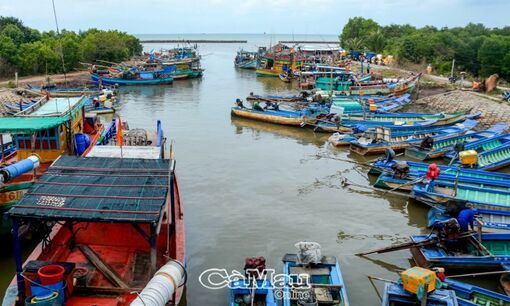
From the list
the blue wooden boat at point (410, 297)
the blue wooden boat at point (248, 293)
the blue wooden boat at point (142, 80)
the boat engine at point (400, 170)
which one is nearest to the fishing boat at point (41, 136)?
the blue wooden boat at point (248, 293)

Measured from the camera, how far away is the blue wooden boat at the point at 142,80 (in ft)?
164

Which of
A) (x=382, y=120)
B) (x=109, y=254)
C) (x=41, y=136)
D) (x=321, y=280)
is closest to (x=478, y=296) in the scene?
(x=321, y=280)

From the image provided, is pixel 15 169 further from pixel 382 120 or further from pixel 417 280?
pixel 382 120

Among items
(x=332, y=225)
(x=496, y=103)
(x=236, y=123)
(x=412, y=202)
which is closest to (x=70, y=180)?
(x=332, y=225)

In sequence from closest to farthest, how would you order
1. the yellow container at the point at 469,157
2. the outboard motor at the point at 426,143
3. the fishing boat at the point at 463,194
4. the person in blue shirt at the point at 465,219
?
1. the person in blue shirt at the point at 465,219
2. the fishing boat at the point at 463,194
3. the yellow container at the point at 469,157
4. the outboard motor at the point at 426,143

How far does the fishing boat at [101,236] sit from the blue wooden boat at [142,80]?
40743 millimetres

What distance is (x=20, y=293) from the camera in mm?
9008

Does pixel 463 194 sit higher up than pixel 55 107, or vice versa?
pixel 55 107

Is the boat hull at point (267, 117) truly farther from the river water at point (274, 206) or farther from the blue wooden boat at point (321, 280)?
the blue wooden boat at point (321, 280)

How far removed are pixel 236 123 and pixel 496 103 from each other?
18.6 meters

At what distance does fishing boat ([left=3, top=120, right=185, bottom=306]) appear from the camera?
867cm

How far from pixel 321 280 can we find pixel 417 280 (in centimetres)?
257

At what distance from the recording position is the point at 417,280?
9.95 meters

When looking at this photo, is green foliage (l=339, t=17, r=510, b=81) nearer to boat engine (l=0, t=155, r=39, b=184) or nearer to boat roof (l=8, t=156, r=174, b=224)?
boat roof (l=8, t=156, r=174, b=224)
